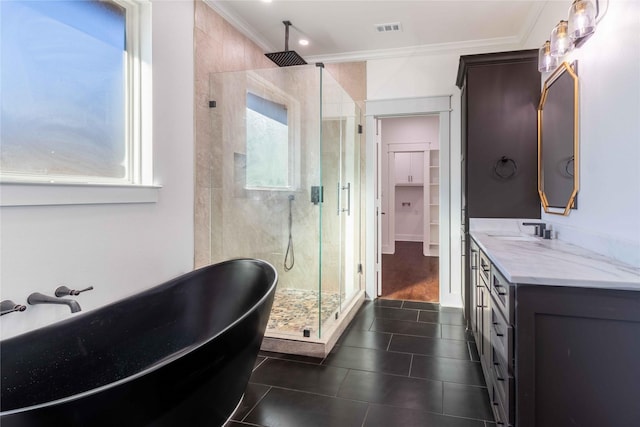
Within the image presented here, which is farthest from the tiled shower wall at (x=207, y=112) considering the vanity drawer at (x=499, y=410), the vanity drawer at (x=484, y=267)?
the vanity drawer at (x=499, y=410)

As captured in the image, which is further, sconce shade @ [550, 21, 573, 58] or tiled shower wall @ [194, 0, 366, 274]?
tiled shower wall @ [194, 0, 366, 274]

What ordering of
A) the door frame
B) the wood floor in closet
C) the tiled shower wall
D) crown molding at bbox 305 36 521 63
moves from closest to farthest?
1. the tiled shower wall
2. crown molding at bbox 305 36 521 63
3. the door frame
4. the wood floor in closet

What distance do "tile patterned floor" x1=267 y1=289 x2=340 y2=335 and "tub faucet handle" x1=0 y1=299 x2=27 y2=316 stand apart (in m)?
1.72

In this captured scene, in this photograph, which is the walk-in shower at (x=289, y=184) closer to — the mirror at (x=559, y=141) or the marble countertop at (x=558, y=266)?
the marble countertop at (x=558, y=266)

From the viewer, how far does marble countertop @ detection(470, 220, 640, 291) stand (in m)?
1.24

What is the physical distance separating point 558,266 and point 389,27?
2.68 metres

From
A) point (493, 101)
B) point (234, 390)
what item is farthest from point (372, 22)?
point (234, 390)

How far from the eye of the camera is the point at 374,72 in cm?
391

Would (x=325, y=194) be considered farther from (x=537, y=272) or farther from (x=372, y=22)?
(x=537, y=272)

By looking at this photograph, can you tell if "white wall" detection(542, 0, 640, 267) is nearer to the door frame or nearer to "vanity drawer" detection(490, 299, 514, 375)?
Result: "vanity drawer" detection(490, 299, 514, 375)

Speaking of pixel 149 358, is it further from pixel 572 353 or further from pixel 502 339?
pixel 572 353

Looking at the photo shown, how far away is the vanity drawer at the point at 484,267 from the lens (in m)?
1.91

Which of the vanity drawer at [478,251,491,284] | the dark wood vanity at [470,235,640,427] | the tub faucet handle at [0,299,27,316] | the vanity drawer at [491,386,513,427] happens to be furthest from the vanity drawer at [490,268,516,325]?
the tub faucet handle at [0,299,27,316]

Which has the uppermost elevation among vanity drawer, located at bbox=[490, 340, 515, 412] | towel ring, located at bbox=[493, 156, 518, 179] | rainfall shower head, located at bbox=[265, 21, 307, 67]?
rainfall shower head, located at bbox=[265, 21, 307, 67]
